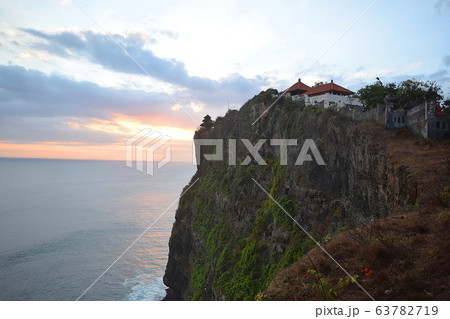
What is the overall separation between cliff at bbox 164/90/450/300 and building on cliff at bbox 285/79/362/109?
14.1 ft

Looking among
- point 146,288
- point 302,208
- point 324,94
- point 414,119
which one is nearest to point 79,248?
point 146,288

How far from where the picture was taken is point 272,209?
2702 cm

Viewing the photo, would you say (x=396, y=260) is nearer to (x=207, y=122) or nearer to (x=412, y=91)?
(x=412, y=91)

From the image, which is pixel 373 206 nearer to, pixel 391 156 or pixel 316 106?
pixel 391 156

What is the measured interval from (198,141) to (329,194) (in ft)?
112

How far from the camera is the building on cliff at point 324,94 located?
33.5 meters

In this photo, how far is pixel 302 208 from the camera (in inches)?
947

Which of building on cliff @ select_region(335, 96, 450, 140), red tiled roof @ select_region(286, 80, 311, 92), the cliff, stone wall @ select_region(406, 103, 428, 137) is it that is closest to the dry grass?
the cliff

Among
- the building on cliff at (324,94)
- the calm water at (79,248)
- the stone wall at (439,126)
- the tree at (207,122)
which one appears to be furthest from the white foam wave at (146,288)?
the stone wall at (439,126)

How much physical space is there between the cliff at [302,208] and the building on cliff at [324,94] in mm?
4305

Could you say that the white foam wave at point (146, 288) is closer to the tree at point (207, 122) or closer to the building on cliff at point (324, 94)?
the tree at point (207, 122)

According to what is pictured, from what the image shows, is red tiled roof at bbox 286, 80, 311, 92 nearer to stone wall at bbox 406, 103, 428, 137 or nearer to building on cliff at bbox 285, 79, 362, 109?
building on cliff at bbox 285, 79, 362, 109

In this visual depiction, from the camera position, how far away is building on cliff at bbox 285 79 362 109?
1320 inches

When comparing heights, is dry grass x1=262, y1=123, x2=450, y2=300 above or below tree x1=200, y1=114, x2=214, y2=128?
below
